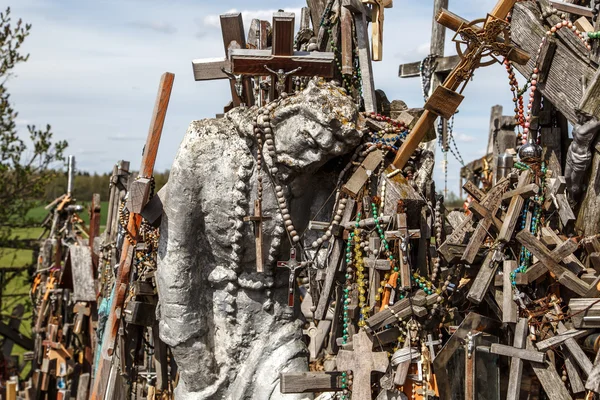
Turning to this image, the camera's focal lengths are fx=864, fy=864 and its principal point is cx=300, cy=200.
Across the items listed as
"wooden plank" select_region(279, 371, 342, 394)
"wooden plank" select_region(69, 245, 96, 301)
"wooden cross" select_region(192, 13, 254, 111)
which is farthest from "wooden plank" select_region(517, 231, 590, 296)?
"wooden plank" select_region(69, 245, 96, 301)

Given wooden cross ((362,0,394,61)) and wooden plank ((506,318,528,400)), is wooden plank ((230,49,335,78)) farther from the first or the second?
wooden plank ((506,318,528,400))

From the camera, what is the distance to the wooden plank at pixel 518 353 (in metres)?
5.61

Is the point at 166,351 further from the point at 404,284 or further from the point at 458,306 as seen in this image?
the point at 404,284

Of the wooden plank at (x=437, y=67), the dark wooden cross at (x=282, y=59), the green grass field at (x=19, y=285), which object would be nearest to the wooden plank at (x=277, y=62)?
the dark wooden cross at (x=282, y=59)

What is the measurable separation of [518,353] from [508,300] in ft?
1.15

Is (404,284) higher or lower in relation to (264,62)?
lower

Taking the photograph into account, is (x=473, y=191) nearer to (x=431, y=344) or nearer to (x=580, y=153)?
(x=580, y=153)

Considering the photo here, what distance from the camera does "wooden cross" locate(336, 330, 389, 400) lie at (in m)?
4.61

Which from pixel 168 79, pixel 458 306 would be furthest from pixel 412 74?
pixel 168 79

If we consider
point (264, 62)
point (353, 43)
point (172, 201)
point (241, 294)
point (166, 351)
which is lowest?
point (166, 351)

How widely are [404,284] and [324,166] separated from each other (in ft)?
2.93

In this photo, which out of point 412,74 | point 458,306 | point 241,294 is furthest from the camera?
→ point 412,74

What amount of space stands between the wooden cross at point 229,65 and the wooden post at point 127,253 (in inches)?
8.6

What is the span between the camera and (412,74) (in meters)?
10.4
